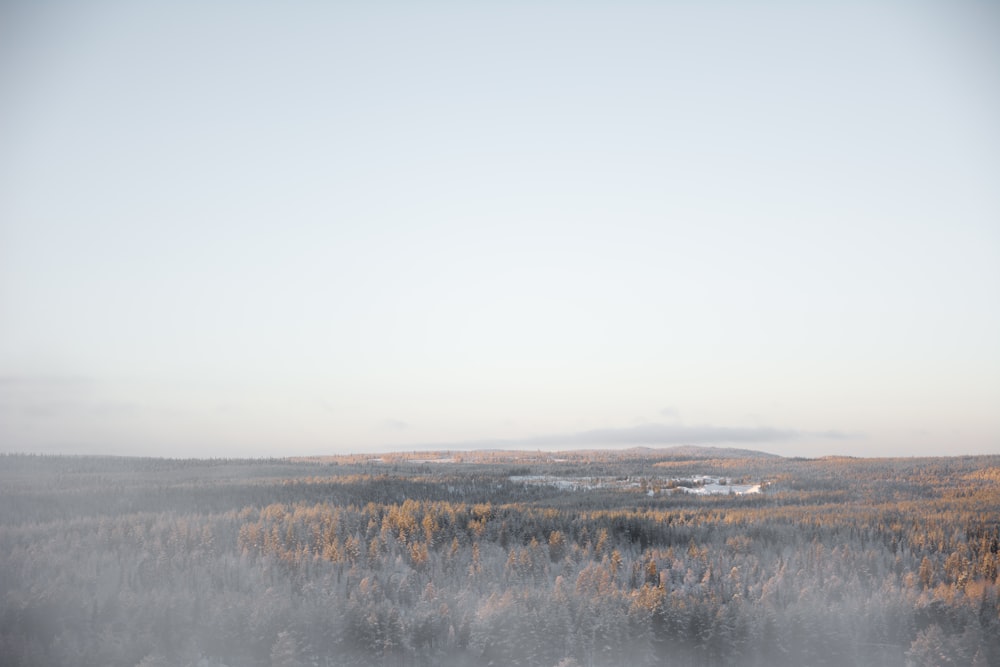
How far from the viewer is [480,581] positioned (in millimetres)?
42062

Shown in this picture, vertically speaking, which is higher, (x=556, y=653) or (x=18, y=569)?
(x=18, y=569)

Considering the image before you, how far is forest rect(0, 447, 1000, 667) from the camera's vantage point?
109ft

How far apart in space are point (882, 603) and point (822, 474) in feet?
221

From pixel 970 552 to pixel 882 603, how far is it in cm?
1687

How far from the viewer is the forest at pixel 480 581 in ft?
109

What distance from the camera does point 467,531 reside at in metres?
55.2

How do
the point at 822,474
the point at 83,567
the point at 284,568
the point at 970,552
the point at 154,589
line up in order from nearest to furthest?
the point at 154,589
the point at 83,567
the point at 284,568
the point at 970,552
the point at 822,474

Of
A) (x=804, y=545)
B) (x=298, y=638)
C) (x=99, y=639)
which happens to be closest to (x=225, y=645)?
(x=298, y=638)

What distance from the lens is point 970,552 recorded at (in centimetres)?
4947

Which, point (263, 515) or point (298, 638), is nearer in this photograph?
point (298, 638)

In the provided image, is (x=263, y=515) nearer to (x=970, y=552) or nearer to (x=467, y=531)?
(x=467, y=531)

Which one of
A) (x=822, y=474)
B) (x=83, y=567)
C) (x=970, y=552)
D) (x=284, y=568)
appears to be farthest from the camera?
(x=822, y=474)

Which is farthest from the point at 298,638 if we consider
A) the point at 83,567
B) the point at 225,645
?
the point at 83,567

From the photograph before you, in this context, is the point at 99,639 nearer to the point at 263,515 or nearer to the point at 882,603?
the point at 263,515
